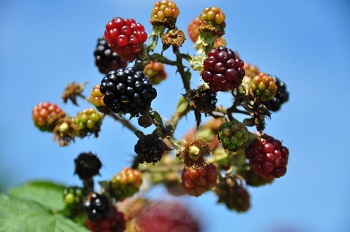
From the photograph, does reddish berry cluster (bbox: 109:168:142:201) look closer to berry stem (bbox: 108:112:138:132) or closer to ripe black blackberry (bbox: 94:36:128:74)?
berry stem (bbox: 108:112:138:132)

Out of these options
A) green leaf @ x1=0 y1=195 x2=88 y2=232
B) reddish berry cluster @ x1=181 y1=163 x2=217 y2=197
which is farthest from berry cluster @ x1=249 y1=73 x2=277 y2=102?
green leaf @ x1=0 y1=195 x2=88 y2=232

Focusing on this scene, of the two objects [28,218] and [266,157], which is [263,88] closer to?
[266,157]

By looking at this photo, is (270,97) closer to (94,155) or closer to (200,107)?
(200,107)

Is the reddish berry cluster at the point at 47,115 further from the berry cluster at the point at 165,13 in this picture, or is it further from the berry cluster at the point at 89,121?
the berry cluster at the point at 165,13

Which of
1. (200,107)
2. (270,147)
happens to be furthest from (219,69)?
(270,147)

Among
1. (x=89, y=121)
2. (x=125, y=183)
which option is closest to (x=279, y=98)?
(x=125, y=183)
